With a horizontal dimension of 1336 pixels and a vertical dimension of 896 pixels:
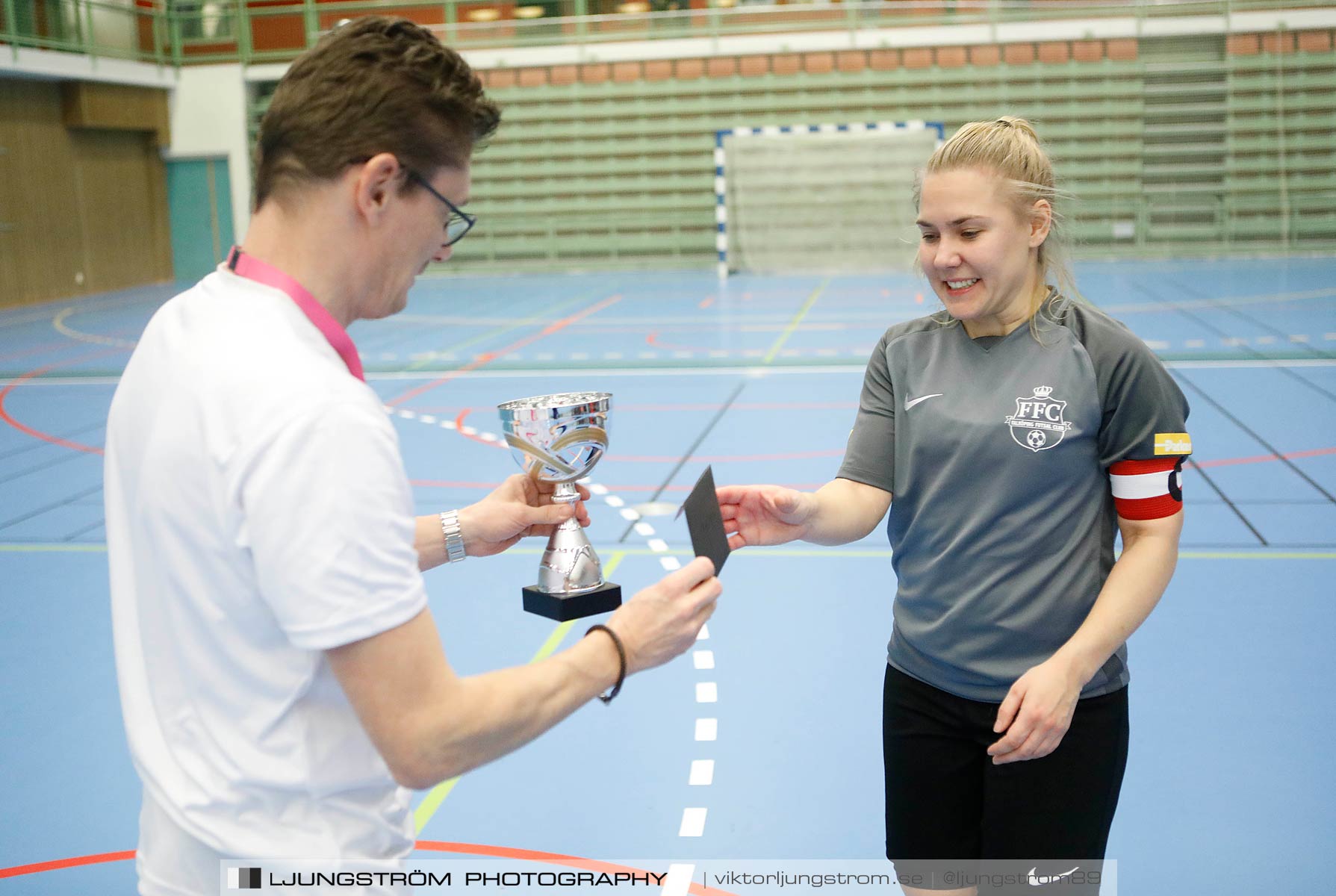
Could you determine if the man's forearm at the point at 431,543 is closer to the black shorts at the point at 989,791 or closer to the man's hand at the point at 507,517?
the man's hand at the point at 507,517

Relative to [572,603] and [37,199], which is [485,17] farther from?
[572,603]

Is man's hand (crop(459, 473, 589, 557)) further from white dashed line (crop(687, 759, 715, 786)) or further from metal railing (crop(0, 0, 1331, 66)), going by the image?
metal railing (crop(0, 0, 1331, 66))

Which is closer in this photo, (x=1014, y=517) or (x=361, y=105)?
(x=361, y=105)

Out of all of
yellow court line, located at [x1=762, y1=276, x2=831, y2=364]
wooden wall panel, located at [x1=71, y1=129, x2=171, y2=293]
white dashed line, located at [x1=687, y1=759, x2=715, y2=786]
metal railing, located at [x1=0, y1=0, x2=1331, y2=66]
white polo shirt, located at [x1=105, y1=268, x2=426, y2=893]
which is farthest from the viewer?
wooden wall panel, located at [x1=71, y1=129, x2=171, y2=293]

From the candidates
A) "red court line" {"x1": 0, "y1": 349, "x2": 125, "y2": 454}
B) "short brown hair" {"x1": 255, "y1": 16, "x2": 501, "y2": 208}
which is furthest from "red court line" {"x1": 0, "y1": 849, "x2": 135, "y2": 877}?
"red court line" {"x1": 0, "y1": 349, "x2": 125, "y2": 454}

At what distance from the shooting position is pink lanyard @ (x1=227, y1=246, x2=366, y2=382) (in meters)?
1.35

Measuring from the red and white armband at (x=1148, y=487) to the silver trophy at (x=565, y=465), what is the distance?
2.78 feet

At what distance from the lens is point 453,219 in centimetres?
155

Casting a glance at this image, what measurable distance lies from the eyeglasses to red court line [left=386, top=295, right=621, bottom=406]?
8.18m

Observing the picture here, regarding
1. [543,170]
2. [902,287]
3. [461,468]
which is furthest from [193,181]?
[461,468]

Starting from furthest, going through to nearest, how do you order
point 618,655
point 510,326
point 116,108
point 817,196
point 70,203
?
point 116,108
point 70,203
point 817,196
point 510,326
point 618,655

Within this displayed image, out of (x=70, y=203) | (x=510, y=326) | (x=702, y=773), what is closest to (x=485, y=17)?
(x=70, y=203)

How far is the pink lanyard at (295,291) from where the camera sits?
135 cm

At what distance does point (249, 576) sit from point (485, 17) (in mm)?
20483
